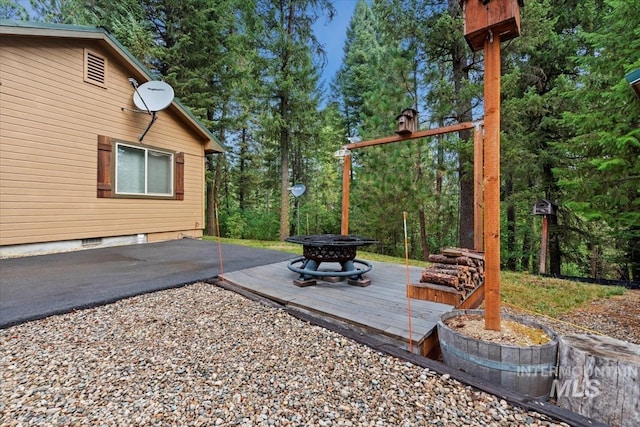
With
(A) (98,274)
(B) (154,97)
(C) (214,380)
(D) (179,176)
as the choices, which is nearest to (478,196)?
(C) (214,380)

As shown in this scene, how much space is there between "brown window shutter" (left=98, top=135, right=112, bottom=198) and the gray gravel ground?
420cm

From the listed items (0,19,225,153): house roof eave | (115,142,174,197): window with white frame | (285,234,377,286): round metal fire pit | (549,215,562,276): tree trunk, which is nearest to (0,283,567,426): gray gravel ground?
(285,234,377,286): round metal fire pit

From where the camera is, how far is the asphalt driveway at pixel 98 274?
2678mm

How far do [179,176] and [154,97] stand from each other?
6.34 feet

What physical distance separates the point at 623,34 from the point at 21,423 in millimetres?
7835

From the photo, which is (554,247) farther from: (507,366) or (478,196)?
(507,366)

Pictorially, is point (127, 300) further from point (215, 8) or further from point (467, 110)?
point (215, 8)

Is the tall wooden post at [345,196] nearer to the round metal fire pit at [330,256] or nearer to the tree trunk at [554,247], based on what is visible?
the round metal fire pit at [330,256]

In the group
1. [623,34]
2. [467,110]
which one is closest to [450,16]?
[467,110]

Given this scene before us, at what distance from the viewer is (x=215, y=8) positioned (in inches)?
420

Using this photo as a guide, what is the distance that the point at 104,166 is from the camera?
5793 millimetres

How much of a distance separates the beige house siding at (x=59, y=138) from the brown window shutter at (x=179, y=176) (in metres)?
0.66

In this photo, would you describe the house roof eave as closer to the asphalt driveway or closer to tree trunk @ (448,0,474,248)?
the asphalt driveway

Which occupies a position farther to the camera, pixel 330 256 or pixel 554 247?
pixel 554 247
